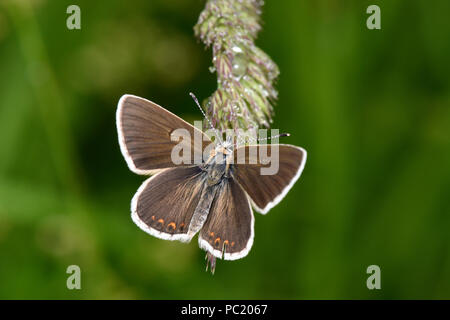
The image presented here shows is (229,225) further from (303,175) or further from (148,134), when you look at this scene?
(303,175)

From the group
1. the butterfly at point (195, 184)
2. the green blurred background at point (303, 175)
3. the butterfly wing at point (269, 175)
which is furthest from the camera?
the green blurred background at point (303, 175)

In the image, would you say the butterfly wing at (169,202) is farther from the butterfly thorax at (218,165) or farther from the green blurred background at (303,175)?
the green blurred background at (303,175)

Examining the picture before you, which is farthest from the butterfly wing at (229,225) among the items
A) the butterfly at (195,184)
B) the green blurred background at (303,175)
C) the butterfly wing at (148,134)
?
the green blurred background at (303,175)

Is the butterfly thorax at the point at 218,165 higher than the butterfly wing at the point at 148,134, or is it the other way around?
the butterfly wing at the point at 148,134

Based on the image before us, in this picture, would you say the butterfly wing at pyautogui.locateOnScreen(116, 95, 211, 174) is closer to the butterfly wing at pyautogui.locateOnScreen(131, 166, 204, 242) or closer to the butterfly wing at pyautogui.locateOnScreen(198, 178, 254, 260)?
the butterfly wing at pyautogui.locateOnScreen(131, 166, 204, 242)

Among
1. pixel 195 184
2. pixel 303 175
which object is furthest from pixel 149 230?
pixel 303 175

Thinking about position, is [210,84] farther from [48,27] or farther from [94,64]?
[48,27]

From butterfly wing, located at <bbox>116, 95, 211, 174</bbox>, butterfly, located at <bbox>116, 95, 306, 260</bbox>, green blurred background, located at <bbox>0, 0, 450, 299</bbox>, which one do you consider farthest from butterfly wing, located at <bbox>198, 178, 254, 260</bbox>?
green blurred background, located at <bbox>0, 0, 450, 299</bbox>
